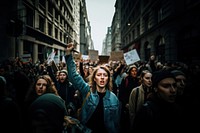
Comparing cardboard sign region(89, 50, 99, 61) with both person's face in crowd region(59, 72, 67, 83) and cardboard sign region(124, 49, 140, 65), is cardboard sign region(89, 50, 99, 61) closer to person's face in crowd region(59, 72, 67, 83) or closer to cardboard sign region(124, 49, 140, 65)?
cardboard sign region(124, 49, 140, 65)

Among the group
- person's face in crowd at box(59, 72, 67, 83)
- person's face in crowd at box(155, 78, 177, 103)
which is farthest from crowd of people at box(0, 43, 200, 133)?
person's face in crowd at box(59, 72, 67, 83)

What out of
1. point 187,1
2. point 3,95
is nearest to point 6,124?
point 3,95

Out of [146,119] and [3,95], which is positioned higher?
[3,95]

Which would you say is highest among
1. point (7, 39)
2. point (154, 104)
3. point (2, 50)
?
point (7, 39)

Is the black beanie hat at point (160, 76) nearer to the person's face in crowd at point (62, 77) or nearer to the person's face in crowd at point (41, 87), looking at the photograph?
the person's face in crowd at point (41, 87)

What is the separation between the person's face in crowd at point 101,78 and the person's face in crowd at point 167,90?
0.94 m

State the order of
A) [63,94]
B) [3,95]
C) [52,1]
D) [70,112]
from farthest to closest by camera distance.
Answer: [52,1] < [63,94] < [70,112] < [3,95]

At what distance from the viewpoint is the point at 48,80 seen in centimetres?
337

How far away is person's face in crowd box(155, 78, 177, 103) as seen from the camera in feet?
7.00

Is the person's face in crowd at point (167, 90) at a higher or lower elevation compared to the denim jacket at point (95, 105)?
higher

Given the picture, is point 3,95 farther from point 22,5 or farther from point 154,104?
point 22,5

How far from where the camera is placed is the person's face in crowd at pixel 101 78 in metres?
2.92

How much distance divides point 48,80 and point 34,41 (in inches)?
615

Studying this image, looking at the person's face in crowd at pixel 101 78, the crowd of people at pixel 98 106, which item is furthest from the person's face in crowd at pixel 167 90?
the person's face in crowd at pixel 101 78
